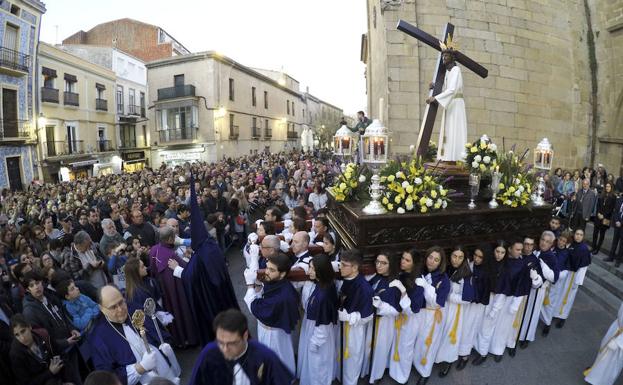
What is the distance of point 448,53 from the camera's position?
18.5 ft

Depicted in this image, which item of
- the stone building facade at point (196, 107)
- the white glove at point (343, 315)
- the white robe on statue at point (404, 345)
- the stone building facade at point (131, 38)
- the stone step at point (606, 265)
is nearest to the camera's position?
the white glove at point (343, 315)

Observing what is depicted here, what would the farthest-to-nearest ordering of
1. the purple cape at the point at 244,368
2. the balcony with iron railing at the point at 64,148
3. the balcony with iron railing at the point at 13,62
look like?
the balcony with iron railing at the point at 64,148 → the balcony with iron railing at the point at 13,62 → the purple cape at the point at 244,368

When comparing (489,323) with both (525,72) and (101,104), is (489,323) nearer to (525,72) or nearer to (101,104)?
(525,72)

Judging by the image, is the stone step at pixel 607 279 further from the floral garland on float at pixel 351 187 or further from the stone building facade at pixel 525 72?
the floral garland on float at pixel 351 187

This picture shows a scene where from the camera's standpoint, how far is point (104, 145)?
23.4m

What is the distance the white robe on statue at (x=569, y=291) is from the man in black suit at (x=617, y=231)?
2.48 metres

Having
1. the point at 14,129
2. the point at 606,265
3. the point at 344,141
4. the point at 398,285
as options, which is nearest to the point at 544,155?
the point at 606,265

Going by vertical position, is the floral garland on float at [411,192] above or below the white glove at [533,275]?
above

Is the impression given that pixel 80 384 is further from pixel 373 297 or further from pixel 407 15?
pixel 407 15

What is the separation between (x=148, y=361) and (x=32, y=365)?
0.99 meters

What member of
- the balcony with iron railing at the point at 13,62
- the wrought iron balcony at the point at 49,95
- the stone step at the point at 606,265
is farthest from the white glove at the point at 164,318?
the wrought iron balcony at the point at 49,95

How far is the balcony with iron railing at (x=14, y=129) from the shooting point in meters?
15.5

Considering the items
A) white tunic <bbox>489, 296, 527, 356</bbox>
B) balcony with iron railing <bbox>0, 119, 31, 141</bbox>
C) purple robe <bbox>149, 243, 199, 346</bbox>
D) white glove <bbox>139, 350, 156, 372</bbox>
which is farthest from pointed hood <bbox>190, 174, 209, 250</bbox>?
balcony with iron railing <bbox>0, 119, 31, 141</bbox>

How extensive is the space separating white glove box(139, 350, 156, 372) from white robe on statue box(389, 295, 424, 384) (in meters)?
2.55
